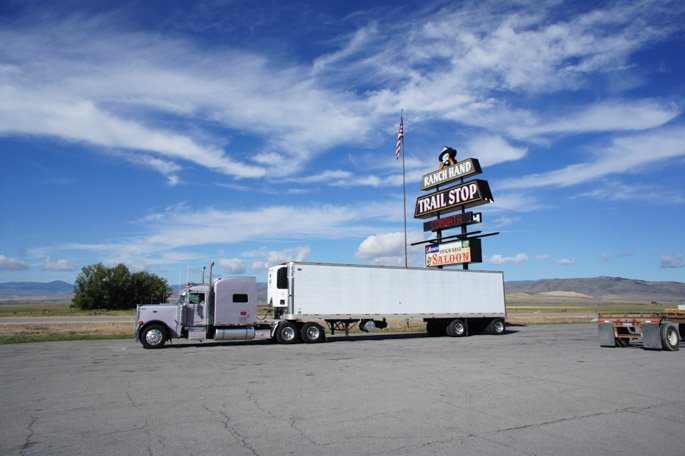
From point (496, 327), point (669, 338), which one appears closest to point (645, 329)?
point (669, 338)

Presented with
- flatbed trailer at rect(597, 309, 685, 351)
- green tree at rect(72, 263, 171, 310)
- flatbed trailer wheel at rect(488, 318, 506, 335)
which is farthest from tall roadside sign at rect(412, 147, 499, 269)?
green tree at rect(72, 263, 171, 310)

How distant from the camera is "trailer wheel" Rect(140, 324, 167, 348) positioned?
1922 cm

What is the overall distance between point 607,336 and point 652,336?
1.65 m

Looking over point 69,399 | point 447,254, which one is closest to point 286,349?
point 69,399

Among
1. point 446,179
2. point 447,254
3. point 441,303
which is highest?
point 446,179

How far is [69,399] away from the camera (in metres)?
8.65

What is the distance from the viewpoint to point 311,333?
21953mm

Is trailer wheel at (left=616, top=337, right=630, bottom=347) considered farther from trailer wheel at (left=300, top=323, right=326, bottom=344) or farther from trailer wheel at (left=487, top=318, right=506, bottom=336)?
trailer wheel at (left=300, top=323, right=326, bottom=344)

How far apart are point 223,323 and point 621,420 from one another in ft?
55.6

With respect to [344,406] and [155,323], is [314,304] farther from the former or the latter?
[344,406]

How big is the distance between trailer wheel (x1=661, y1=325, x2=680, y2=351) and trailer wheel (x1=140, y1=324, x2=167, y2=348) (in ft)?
66.6

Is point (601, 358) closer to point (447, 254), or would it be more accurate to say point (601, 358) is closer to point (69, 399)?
point (69, 399)

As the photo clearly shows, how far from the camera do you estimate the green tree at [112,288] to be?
77.4m

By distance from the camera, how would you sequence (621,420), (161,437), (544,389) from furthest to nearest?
1. (544,389)
2. (621,420)
3. (161,437)
